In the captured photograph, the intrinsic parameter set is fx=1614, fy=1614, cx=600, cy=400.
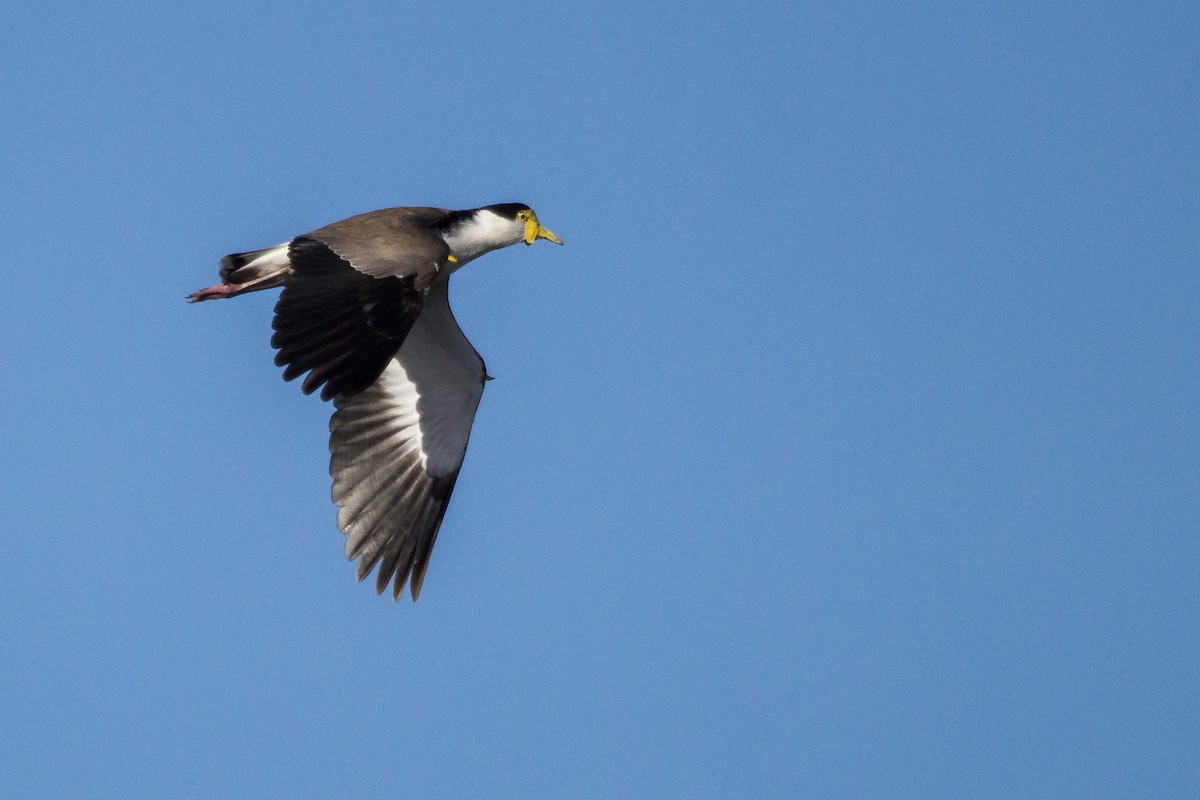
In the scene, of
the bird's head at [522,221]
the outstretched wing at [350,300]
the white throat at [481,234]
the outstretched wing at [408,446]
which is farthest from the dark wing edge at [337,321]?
the outstretched wing at [408,446]

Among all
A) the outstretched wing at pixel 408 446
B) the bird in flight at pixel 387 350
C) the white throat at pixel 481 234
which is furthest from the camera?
the outstretched wing at pixel 408 446

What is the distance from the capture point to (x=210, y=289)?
11062mm

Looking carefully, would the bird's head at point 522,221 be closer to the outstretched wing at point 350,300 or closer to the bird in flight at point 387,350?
the bird in flight at point 387,350

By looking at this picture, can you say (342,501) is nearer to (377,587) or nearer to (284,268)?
(377,587)

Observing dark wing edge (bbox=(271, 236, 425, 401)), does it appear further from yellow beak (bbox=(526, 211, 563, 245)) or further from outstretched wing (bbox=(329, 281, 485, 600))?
outstretched wing (bbox=(329, 281, 485, 600))

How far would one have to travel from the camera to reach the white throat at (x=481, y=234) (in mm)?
11344

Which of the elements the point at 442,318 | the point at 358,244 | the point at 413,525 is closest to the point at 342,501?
the point at 413,525

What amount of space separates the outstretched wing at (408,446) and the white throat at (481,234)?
2.10 feet

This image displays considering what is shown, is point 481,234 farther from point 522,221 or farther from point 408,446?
point 408,446

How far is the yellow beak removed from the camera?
38.7 feet

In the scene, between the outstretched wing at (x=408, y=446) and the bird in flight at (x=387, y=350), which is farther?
the outstretched wing at (x=408, y=446)

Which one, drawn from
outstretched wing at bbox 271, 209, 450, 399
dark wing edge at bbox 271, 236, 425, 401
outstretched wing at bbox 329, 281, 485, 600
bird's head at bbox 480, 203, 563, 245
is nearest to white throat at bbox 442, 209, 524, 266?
bird's head at bbox 480, 203, 563, 245

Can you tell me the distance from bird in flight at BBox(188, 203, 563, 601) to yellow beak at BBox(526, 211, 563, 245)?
10mm

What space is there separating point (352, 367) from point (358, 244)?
1225 mm
